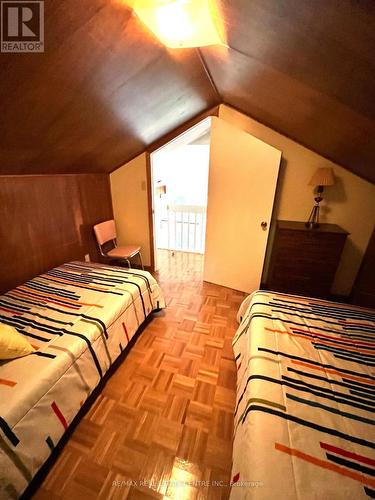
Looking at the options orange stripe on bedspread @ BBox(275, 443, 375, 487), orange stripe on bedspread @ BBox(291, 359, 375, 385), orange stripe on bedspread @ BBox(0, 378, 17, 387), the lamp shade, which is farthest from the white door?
orange stripe on bedspread @ BBox(0, 378, 17, 387)

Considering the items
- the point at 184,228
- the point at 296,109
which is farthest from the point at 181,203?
the point at 296,109

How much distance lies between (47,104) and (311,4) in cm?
138

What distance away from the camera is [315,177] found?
2117mm

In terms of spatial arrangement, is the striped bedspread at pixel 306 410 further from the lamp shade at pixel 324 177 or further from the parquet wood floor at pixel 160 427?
the lamp shade at pixel 324 177

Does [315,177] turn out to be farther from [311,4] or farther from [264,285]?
[311,4]

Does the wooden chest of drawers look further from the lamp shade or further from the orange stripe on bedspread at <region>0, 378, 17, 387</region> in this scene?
the orange stripe on bedspread at <region>0, 378, 17, 387</region>

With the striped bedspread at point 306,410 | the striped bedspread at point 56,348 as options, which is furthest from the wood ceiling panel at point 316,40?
the striped bedspread at point 56,348

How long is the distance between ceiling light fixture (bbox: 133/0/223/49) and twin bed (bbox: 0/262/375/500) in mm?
1662

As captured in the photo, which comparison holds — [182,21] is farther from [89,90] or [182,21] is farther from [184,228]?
[184,228]

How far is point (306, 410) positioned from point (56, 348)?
4.11ft

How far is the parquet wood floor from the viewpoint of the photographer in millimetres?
1004

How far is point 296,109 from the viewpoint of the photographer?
1.54 m

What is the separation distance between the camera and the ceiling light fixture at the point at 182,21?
93 cm

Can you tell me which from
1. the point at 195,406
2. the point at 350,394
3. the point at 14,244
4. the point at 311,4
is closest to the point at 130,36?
the point at 311,4
